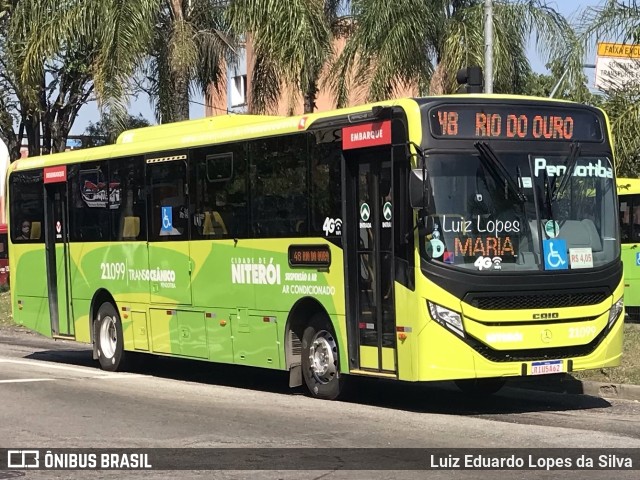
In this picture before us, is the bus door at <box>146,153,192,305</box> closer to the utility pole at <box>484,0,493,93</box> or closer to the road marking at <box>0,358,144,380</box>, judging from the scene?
the road marking at <box>0,358,144,380</box>

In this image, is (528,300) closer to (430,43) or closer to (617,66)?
(617,66)

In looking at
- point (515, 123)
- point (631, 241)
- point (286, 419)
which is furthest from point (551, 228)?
point (631, 241)

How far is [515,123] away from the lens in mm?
12492

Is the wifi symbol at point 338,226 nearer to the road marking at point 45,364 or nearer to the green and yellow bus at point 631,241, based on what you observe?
the road marking at point 45,364

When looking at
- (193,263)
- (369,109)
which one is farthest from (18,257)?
(369,109)

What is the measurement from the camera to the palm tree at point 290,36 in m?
23.2

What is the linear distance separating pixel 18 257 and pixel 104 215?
2.89m

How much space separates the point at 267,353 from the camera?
14383 millimetres

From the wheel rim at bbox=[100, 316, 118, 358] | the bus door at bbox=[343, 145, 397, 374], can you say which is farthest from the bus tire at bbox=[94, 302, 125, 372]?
the bus door at bbox=[343, 145, 397, 374]

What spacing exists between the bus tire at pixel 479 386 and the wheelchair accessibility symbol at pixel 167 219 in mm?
4444

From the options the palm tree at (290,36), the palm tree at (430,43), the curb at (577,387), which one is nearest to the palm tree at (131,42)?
the palm tree at (290,36)

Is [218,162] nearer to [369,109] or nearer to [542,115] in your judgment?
[369,109]

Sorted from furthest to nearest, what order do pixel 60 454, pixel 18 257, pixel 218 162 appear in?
pixel 18 257, pixel 218 162, pixel 60 454

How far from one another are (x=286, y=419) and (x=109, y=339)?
21.5 feet
